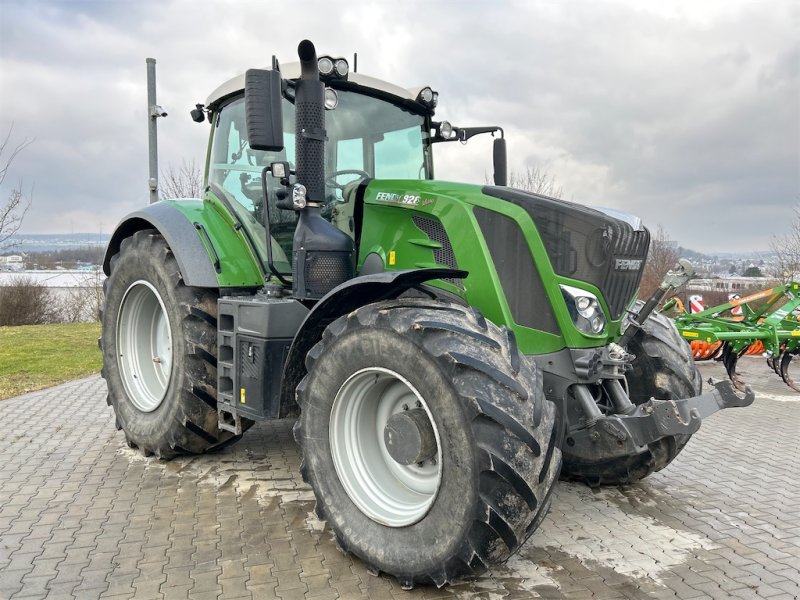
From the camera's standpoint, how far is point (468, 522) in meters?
2.84

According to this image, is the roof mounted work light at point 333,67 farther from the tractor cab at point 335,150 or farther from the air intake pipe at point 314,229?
the air intake pipe at point 314,229

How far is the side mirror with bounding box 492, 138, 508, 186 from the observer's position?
548 cm

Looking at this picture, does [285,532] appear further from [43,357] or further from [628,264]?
[43,357]

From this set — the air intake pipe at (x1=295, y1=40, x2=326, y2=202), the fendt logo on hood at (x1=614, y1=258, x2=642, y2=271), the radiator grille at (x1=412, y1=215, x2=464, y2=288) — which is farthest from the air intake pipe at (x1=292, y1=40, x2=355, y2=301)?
the fendt logo on hood at (x1=614, y1=258, x2=642, y2=271)

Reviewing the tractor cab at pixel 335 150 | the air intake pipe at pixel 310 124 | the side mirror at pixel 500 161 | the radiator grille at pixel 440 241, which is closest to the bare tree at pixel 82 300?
the tractor cab at pixel 335 150

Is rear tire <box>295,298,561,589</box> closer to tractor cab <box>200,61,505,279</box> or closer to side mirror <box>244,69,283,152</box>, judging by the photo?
side mirror <box>244,69,283,152</box>

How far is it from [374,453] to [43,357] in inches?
382

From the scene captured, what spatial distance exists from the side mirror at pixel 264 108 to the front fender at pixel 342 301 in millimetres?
873

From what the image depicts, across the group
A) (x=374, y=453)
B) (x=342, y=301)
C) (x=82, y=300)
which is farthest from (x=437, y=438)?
(x=82, y=300)

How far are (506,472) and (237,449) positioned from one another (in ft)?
10.7

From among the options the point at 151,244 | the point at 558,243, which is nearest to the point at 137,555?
the point at 151,244

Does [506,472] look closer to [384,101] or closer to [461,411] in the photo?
[461,411]

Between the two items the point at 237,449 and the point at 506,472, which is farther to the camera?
the point at 237,449

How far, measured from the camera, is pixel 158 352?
5.65 meters
